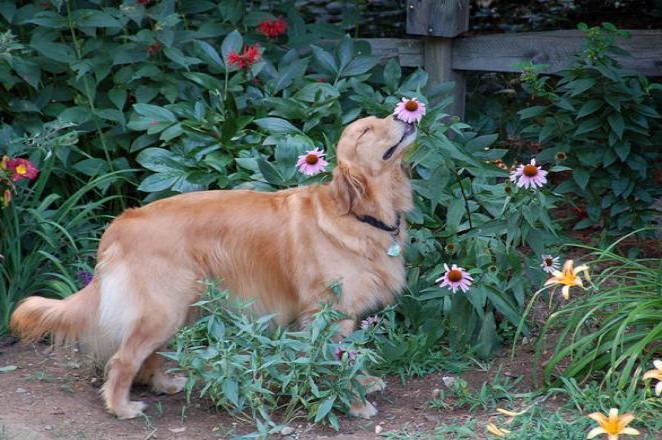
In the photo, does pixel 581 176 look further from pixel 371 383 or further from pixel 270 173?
pixel 371 383

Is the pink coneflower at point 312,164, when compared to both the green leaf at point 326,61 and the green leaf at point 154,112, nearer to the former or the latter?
the green leaf at point 154,112

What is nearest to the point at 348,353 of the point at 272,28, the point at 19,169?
the point at 19,169

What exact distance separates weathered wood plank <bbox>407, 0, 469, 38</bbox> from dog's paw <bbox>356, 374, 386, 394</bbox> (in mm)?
2815

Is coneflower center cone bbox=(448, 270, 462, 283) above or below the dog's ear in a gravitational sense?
below

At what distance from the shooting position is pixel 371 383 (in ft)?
15.0

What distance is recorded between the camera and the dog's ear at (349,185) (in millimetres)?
4520

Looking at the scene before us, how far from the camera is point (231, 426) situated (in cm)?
438

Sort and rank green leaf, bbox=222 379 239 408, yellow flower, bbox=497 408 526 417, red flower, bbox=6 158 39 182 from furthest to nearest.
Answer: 1. red flower, bbox=6 158 39 182
2. green leaf, bbox=222 379 239 408
3. yellow flower, bbox=497 408 526 417

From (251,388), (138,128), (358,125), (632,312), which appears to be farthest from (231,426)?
(138,128)

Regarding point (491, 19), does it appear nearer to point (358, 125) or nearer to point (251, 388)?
point (358, 125)

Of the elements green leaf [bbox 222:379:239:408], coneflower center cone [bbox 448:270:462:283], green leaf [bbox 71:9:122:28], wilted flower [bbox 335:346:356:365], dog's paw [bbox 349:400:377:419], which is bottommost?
dog's paw [bbox 349:400:377:419]

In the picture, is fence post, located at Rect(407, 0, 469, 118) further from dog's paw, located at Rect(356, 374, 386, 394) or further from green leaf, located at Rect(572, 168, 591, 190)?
dog's paw, located at Rect(356, 374, 386, 394)

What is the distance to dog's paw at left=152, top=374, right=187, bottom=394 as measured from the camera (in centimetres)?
486

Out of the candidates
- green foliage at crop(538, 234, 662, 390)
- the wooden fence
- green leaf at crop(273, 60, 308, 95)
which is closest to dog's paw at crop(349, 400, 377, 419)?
green foliage at crop(538, 234, 662, 390)
